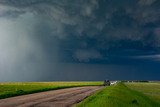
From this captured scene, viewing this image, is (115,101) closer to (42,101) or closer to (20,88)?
(42,101)

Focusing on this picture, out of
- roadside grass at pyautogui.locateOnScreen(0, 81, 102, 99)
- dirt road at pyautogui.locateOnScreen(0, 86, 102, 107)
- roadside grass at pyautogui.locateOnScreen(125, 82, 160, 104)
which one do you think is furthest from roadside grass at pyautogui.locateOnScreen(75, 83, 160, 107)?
roadside grass at pyautogui.locateOnScreen(0, 81, 102, 99)

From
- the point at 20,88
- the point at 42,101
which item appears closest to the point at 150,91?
the point at 20,88

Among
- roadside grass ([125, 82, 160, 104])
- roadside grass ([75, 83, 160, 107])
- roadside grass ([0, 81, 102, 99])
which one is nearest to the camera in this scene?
roadside grass ([75, 83, 160, 107])

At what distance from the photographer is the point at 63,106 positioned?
32.4 m

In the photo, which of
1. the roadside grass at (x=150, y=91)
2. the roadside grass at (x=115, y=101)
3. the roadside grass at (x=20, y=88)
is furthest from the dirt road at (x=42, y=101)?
the roadside grass at (x=150, y=91)

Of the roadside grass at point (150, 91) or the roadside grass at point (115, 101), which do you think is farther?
the roadside grass at point (150, 91)

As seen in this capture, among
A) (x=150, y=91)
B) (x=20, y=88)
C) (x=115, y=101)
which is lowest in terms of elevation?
(x=115, y=101)

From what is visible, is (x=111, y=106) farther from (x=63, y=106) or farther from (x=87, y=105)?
(x=63, y=106)

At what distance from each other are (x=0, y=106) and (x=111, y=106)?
9475mm

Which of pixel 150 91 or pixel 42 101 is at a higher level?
pixel 150 91

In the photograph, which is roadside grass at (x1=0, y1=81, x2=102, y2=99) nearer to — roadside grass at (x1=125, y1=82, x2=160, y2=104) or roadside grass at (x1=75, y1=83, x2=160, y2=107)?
roadside grass at (x1=75, y1=83, x2=160, y2=107)

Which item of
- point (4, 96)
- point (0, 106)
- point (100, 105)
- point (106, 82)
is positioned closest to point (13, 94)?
point (4, 96)

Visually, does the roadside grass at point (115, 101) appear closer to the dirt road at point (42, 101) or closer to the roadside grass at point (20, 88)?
the dirt road at point (42, 101)

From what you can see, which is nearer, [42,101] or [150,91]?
[42,101]
